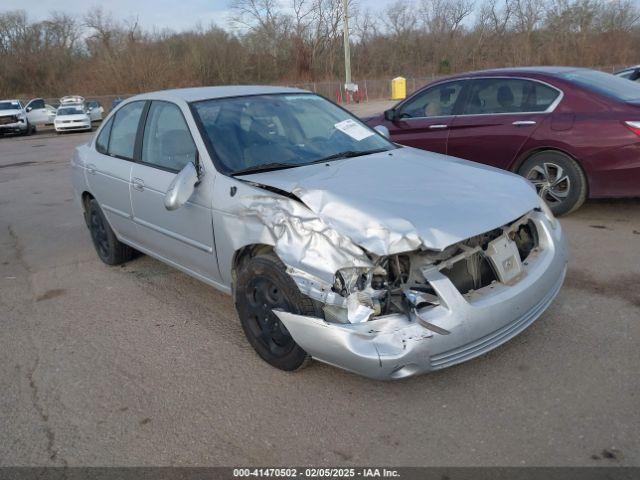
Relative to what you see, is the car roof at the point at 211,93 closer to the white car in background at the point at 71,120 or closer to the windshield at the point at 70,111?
the white car in background at the point at 71,120

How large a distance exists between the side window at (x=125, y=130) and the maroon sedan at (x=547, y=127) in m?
3.55

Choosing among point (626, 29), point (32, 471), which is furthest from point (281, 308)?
point (626, 29)

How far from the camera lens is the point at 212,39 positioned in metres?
50.3

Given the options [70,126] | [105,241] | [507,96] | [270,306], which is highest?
[507,96]

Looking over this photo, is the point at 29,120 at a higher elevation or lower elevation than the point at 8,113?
lower

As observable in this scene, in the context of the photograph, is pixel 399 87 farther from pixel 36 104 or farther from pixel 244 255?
pixel 244 255

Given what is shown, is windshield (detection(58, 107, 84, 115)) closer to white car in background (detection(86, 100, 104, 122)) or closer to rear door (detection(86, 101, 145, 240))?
white car in background (detection(86, 100, 104, 122))

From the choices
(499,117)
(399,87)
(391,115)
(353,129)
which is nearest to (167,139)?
(353,129)

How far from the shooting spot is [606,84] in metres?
5.99

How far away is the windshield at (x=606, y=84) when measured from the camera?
18.9ft

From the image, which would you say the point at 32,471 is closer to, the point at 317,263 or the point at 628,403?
the point at 317,263

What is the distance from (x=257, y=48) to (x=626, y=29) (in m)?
31.8

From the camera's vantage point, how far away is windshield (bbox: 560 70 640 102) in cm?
575

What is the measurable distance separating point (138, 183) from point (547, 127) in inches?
163
